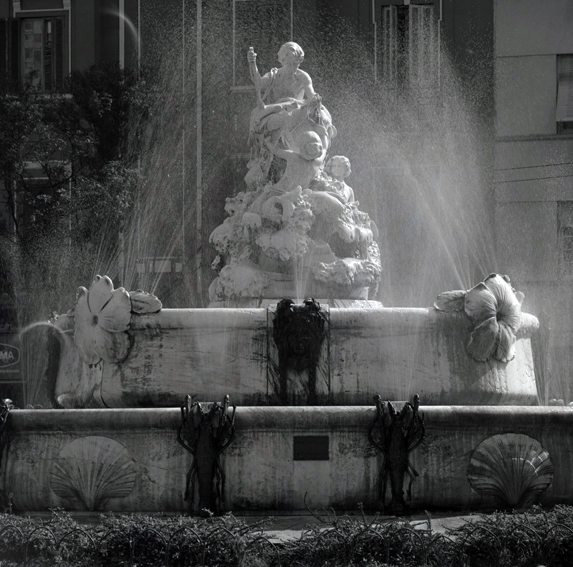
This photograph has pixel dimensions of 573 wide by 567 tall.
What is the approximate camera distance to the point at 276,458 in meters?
9.37

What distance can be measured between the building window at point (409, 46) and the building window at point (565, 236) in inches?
173

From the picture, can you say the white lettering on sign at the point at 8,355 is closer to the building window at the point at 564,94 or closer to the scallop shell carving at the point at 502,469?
the building window at the point at 564,94

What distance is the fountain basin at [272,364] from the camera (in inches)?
405

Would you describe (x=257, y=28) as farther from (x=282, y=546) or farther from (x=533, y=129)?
(x=282, y=546)

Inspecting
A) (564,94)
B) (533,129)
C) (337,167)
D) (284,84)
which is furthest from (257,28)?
(337,167)

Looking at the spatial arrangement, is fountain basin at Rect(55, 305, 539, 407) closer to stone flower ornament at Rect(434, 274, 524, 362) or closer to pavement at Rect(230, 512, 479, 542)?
stone flower ornament at Rect(434, 274, 524, 362)

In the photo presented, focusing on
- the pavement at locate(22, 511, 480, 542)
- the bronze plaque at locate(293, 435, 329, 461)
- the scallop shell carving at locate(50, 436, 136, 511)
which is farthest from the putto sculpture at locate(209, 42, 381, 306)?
the pavement at locate(22, 511, 480, 542)

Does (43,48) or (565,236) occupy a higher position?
(43,48)

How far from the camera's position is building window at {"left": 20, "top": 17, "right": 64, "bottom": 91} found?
105 feet

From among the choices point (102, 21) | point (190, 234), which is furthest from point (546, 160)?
point (102, 21)

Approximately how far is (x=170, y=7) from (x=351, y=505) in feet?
77.7

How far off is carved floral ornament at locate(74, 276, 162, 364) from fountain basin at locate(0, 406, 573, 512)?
1.09 metres

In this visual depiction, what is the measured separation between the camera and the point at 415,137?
2741cm

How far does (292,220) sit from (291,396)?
275 centimetres
